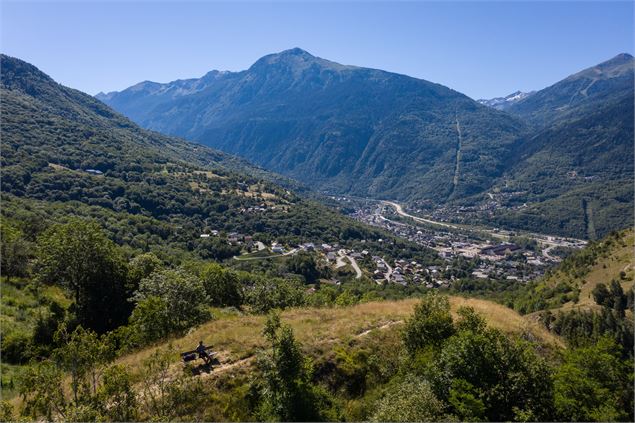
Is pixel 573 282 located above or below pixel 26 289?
below

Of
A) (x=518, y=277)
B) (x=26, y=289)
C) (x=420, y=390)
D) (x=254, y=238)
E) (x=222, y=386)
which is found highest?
(x=420, y=390)

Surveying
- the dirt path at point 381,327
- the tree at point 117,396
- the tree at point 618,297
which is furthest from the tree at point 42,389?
the tree at point 618,297

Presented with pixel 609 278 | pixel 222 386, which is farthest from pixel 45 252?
pixel 609 278

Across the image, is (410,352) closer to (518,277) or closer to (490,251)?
(518,277)

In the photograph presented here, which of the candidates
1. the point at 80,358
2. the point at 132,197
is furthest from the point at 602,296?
the point at 132,197

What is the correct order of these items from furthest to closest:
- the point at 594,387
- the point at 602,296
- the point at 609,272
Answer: the point at 609,272 < the point at 602,296 < the point at 594,387

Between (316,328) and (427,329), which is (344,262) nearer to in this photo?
(316,328)

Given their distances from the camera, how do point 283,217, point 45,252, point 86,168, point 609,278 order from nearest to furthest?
1. point 45,252
2. point 609,278
3. point 86,168
4. point 283,217
